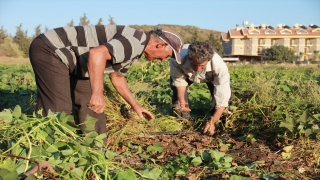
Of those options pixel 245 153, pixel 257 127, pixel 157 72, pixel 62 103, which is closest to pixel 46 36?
pixel 62 103

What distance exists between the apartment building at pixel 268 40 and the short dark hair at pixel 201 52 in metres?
57.0

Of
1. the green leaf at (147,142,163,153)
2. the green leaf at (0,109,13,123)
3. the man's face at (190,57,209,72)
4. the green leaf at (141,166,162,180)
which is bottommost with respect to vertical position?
the green leaf at (147,142,163,153)

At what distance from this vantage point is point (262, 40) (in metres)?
62.5

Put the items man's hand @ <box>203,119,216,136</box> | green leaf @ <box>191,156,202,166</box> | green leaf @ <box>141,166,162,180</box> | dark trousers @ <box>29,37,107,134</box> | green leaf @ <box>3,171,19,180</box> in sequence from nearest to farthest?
green leaf @ <box>3,171,19,180</box>, green leaf @ <box>141,166,162,180</box>, green leaf @ <box>191,156,202,166</box>, dark trousers @ <box>29,37,107,134</box>, man's hand @ <box>203,119,216,136</box>

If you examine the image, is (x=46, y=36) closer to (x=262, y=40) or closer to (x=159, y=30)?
(x=159, y=30)

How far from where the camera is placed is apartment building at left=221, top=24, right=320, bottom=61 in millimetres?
60344

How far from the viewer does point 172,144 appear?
4016 millimetres

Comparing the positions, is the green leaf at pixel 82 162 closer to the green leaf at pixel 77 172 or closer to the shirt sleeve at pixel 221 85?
the green leaf at pixel 77 172

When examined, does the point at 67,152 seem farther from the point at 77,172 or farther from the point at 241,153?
the point at 241,153

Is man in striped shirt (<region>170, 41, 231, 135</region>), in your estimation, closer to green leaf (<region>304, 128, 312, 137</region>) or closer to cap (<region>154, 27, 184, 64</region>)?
cap (<region>154, 27, 184, 64</region>)

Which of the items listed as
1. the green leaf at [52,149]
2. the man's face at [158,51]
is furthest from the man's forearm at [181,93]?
the green leaf at [52,149]

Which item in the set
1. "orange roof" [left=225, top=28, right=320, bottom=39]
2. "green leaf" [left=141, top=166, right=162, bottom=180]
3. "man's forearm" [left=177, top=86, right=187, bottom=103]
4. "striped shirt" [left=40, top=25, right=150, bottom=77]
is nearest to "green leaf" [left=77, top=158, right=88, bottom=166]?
"green leaf" [left=141, top=166, right=162, bottom=180]

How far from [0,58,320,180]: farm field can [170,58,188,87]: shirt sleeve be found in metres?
0.43

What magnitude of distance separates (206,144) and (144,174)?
85.6 inches
